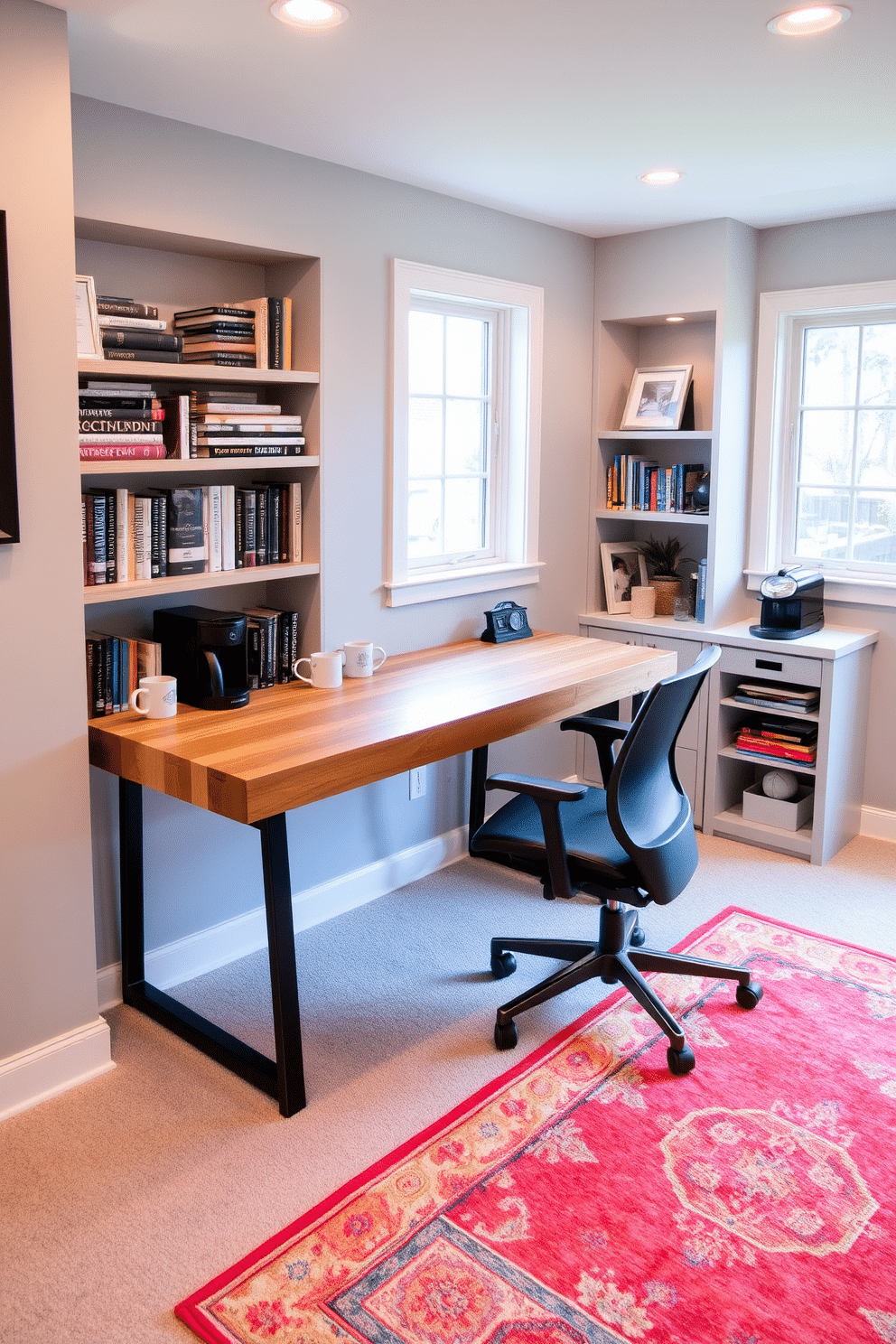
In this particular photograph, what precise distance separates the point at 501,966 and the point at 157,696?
120 cm

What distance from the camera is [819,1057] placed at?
2631 millimetres

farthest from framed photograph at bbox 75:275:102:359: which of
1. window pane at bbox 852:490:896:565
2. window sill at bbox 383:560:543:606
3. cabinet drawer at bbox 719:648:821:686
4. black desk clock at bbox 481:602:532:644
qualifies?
window pane at bbox 852:490:896:565

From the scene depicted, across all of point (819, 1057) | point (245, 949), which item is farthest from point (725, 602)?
point (245, 949)

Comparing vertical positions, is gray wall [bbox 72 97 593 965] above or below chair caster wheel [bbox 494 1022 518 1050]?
above

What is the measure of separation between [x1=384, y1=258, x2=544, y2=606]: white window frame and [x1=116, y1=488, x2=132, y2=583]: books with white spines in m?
0.95

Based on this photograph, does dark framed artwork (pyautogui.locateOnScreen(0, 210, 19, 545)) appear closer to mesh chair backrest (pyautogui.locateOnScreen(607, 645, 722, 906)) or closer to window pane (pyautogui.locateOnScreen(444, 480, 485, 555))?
mesh chair backrest (pyautogui.locateOnScreen(607, 645, 722, 906))

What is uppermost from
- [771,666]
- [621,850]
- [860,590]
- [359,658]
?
[860,590]

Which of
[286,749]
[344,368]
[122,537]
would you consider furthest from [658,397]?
[286,749]

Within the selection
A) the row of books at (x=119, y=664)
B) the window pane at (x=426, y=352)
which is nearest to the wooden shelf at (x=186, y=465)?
the row of books at (x=119, y=664)

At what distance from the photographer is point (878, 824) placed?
4.02 m

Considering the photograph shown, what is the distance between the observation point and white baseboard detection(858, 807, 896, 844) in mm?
3990

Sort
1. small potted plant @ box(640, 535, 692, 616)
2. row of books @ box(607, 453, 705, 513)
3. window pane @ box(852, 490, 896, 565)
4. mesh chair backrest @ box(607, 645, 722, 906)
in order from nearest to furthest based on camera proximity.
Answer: mesh chair backrest @ box(607, 645, 722, 906)
window pane @ box(852, 490, 896, 565)
row of books @ box(607, 453, 705, 513)
small potted plant @ box(640, 535, 692, 616)

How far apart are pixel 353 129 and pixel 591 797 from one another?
6.00 feet

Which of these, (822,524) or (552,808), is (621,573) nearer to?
(822,524)
